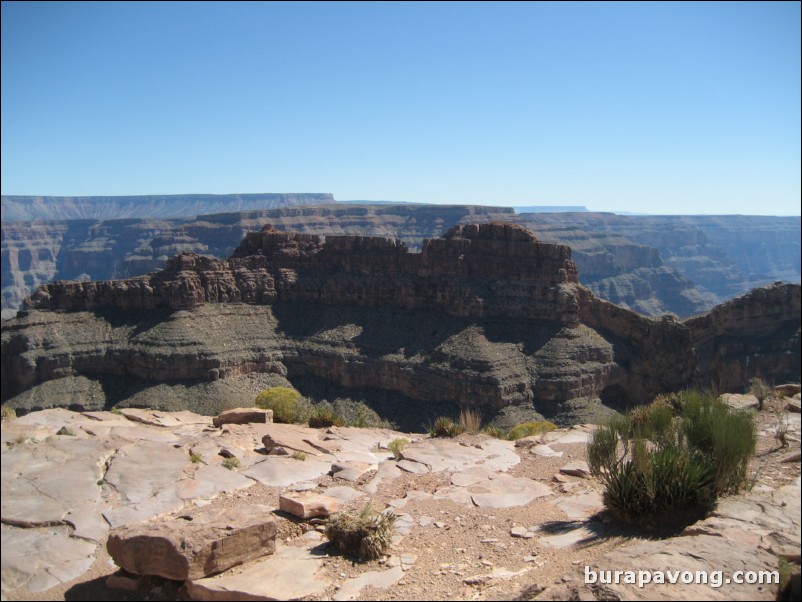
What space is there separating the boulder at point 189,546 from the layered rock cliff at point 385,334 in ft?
131

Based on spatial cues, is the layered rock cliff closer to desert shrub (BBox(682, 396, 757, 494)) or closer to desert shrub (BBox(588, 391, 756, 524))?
desert shrub (BBox(682, 396, 757, 494))

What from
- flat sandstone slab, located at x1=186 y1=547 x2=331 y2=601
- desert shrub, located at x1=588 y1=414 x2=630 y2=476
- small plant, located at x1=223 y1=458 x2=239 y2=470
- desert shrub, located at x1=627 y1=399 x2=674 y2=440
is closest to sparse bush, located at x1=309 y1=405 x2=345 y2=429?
small plant, located at x1=223 y1=458 x2=239 y2=470

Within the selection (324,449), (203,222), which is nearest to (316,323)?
(324,449)

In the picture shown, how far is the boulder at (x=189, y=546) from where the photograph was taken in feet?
28.1

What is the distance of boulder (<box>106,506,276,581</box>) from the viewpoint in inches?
337

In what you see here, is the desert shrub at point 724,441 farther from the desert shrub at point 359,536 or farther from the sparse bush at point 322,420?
the sparse bush at point 322,420

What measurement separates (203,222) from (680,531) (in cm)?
18093

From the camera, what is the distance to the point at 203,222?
17862cm

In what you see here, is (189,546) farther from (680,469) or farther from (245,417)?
(245,417)

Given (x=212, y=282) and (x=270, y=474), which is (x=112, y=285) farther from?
(x=270, y=474)

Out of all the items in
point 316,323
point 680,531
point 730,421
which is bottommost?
point 316,323

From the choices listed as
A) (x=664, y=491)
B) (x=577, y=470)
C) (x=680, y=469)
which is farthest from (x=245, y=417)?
(x=680, y=469)

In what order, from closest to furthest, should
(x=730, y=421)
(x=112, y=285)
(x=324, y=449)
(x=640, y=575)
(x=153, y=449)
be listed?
(x=640, y=575) → (x=730, y=421) → (x=153, y=449) → (x=324, y=449) → (x=112, y=285)

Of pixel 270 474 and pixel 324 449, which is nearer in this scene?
pixel 270 474
